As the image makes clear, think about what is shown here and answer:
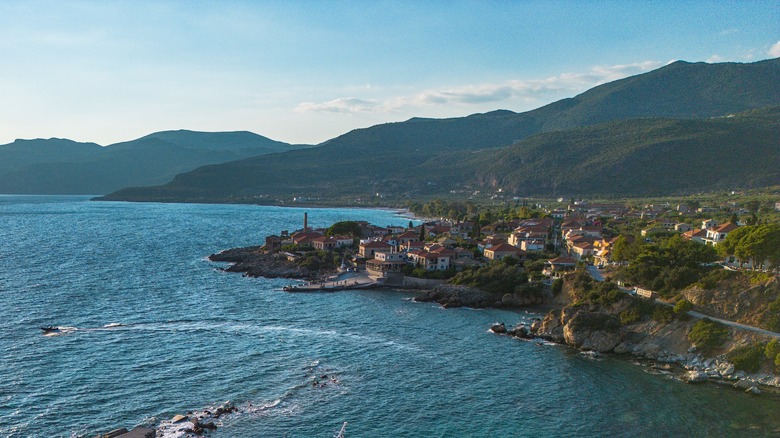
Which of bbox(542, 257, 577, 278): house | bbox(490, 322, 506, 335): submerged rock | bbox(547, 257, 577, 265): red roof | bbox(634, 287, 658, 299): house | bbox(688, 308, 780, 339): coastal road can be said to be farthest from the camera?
bbox(547, 257, 577, 265): red roof

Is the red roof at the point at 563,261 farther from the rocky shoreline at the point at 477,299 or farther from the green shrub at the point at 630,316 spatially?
the green shrub at the point at 630,316

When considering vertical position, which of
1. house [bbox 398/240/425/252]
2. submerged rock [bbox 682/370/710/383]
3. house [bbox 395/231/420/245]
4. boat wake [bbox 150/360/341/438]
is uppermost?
house [bbox 395/231/420/245]

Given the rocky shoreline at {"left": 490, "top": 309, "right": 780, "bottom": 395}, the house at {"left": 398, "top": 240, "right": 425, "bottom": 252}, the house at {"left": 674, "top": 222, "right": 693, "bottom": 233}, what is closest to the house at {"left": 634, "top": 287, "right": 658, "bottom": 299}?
the rocky shoreline at {"left": 490, "top": 309, "right": 780, "bottom": 395}

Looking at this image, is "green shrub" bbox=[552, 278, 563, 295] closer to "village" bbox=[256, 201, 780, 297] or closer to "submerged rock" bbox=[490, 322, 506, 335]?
"village" bbox=[256, 201, 780, 297]

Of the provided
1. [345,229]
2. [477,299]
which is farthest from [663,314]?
[345,229]

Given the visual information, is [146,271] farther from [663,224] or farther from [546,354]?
[663,224]

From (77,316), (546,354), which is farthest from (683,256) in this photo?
(77,316)

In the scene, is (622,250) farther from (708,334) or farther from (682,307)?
(708,334)

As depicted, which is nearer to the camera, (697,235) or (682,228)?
(697,235)

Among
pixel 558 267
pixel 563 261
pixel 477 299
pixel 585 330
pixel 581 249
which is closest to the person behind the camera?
pixel 585 330
